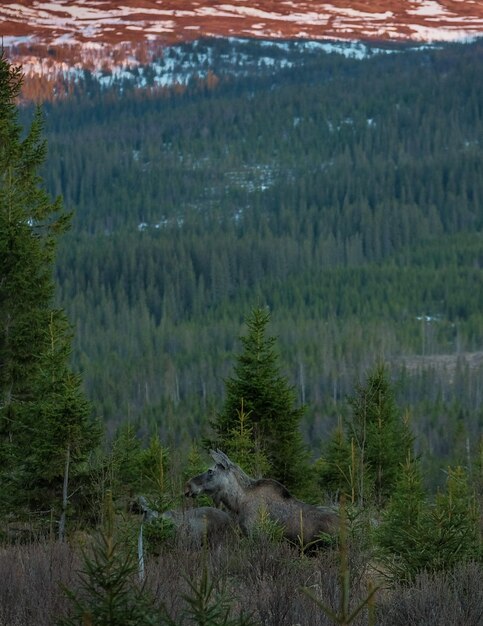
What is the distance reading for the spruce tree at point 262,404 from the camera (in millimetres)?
17578

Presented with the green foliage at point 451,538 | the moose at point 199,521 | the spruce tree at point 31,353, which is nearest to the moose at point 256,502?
the moose at point 199,521

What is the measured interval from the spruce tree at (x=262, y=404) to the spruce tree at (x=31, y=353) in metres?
3.06

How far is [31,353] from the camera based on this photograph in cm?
1592

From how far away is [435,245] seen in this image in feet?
644

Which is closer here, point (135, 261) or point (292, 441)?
point (292, 441)

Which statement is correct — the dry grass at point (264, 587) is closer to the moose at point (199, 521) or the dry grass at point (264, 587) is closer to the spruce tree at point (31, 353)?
the moose at point (199, 521)

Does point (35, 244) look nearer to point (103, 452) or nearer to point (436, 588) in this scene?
point (103, 452)

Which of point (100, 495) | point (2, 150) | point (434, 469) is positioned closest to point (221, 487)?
point (100, 495)

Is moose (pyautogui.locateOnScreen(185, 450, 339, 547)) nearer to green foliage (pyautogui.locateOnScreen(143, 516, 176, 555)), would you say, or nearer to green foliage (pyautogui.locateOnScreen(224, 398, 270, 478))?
green foliage (pyautogui.locateOnScreen(143, 516, 176, 555))

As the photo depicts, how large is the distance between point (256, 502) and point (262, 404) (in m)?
6.38

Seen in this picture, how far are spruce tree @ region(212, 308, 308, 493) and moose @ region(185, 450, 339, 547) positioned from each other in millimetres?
5382

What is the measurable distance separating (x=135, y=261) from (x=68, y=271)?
476 inches

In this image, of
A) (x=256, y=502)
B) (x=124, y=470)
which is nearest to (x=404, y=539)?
(x=256, y=502)

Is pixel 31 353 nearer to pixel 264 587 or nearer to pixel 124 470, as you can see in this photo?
pixel 124 470
